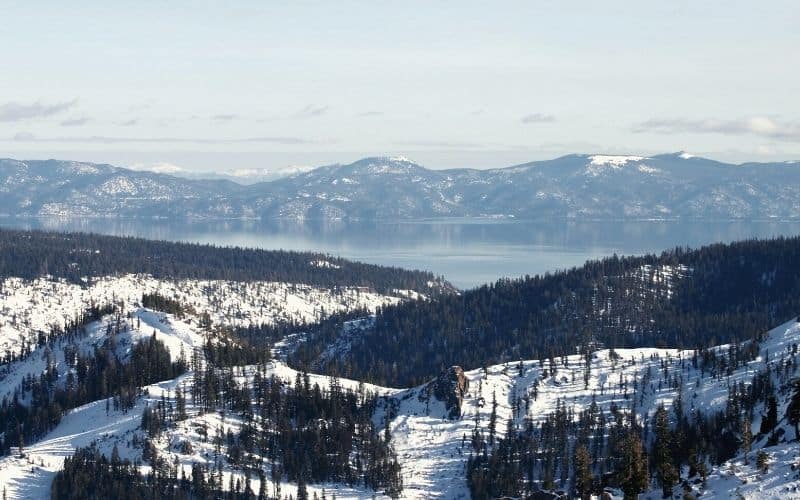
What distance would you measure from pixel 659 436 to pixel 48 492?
123540 mm

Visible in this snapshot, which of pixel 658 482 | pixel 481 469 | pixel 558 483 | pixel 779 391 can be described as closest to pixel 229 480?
pixel 481 469

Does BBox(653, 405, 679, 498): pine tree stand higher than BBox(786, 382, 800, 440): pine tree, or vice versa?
BBox(786, 382, 800, 440): pine tree

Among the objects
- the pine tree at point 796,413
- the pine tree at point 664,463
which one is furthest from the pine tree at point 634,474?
the pine tree at point 796,413

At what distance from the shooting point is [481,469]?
197750mm

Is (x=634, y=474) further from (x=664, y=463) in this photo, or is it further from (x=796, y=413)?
(x=796, y=413)

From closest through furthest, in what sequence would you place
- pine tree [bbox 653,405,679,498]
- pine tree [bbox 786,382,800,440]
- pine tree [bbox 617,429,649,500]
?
pine tree [bbox 617,429,649,500]
pine tree [bbox 653,405,679,498]
pine tree [bbox 786,382,800,440]

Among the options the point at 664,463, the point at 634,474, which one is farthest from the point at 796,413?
the point at 634,474

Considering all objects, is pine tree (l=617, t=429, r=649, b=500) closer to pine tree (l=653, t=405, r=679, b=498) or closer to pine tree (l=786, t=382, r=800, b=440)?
pine tree (l=653, t=405, r=679, b=498)

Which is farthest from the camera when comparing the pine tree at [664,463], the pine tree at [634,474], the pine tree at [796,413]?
the pine tree at [796,413]

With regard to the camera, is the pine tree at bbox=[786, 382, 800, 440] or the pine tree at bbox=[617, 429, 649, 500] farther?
the pine tree at bbox=[786, 382, 800, 440]

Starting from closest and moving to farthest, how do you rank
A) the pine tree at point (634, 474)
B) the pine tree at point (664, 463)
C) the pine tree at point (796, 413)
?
the pine tree at point (634, 474) < the pine tree at point (664, 463) < the pine tree at point (796, 413)

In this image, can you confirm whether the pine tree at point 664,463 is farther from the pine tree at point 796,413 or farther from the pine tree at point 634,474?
the pine tree at point 796,413

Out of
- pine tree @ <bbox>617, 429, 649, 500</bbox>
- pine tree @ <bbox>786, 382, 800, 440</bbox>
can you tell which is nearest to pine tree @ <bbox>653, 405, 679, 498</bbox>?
pine tree @ <bbox>617, 429, 649, 500</bbox>

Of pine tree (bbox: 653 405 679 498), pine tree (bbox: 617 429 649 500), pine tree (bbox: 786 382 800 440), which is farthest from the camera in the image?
pine tree (bbox: 786 382 800 440)
